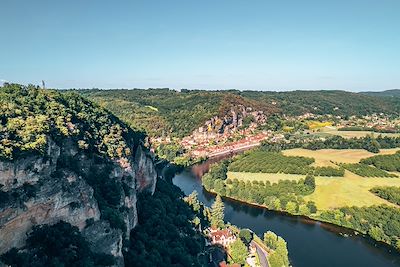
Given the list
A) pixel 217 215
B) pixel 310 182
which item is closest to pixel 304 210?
pixel 310 182

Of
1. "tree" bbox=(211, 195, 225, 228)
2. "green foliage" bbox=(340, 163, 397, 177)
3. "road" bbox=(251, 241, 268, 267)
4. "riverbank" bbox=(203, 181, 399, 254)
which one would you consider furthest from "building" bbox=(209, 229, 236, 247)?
"green foliage" bbox=(340, 163, 397, 177)

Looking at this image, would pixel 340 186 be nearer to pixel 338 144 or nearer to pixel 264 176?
pixel 264 176

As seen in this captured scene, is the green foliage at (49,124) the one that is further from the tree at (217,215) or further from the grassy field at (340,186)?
the grassy field at (340,186)

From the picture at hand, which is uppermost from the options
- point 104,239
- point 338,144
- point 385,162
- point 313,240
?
point 104,239

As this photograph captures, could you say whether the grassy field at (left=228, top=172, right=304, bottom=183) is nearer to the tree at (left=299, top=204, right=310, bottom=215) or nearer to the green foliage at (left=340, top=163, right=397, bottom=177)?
the green foliage at (left=340, top=163, right=397, bottom=177)

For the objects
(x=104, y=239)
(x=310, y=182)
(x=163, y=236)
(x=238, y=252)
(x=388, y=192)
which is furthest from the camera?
(x=310, y=182)

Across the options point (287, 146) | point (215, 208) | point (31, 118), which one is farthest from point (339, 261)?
point (287, 146)

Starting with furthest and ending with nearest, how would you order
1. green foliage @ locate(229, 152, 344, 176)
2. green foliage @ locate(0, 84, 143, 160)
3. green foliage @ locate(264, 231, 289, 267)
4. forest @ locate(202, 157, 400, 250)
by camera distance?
green foliage @ locate(229, 152, 344, 176) → forest @ locate(202, 157, 400, 250) → green foliage @ locate(264, 231, 289, 267) → green foliage @ locate(0, 84, 143, 160)
